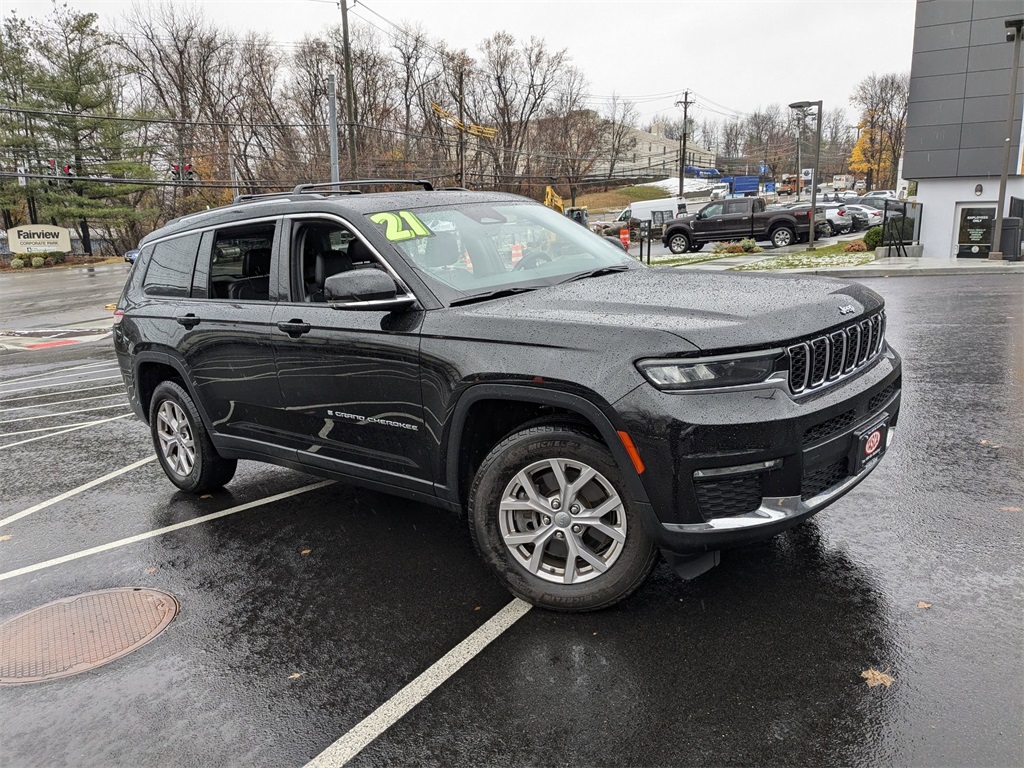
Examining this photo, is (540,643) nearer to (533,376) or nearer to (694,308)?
(533,376)

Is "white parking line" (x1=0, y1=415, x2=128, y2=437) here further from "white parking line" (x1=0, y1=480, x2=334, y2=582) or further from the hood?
the hood

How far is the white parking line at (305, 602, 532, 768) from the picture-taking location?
2676 millimetres

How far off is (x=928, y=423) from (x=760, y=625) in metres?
3.55

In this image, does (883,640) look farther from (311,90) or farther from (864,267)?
(311,90)

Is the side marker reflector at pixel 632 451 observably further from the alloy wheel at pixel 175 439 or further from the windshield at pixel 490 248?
the alloy wheel at pixel 175 439

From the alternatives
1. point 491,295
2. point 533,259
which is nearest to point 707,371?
point 491,295

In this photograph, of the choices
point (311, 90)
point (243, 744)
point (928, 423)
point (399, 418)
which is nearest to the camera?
point (243, 744)

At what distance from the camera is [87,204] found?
178 feet

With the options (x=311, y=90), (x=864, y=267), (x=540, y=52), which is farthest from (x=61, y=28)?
(x=864, y=267)

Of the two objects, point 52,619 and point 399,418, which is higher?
point 399,418

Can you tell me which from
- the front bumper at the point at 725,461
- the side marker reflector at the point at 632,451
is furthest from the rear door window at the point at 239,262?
the front bumper at the point at 725,461

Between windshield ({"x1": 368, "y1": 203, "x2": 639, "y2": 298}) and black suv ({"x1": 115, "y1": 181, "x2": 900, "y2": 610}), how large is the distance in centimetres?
2

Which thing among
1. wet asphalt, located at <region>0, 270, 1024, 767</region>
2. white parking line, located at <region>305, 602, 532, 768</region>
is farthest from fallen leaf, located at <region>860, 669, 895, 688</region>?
white parking line, located at <region>305, 602, 532, 768</region>

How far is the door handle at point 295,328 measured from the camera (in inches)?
166
